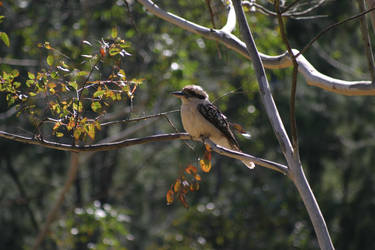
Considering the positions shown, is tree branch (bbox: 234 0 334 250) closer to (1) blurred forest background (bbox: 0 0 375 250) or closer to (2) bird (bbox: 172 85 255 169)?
(2) bird (bbox: 172 85 255 169)

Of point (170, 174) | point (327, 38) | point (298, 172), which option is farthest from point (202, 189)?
point (298, 172)

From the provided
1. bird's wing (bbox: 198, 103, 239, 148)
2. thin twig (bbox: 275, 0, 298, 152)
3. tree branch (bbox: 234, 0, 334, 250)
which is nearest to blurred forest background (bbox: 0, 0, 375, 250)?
bird's wing (bbox: 198, 103, 239, 148)

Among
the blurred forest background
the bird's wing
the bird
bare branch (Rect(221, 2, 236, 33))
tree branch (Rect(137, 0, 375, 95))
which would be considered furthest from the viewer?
the blurred forest background

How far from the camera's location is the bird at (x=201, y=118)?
458 centimetres

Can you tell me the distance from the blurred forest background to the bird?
2.13 meters

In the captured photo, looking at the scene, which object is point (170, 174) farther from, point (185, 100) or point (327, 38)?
point (185, 100)

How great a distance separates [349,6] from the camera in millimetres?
9992

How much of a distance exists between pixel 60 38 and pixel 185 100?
5.40m

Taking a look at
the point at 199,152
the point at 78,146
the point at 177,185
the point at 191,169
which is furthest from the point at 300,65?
the point at 199,152

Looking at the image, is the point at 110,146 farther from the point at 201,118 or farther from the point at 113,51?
the point at 201,118

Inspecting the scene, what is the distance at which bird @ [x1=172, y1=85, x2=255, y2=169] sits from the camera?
4.58 m

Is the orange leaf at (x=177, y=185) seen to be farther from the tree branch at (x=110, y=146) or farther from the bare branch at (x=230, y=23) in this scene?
the bare branch at (x=230, y=23)

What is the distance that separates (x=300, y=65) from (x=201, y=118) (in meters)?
1.05

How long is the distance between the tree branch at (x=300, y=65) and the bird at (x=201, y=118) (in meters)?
0.65
